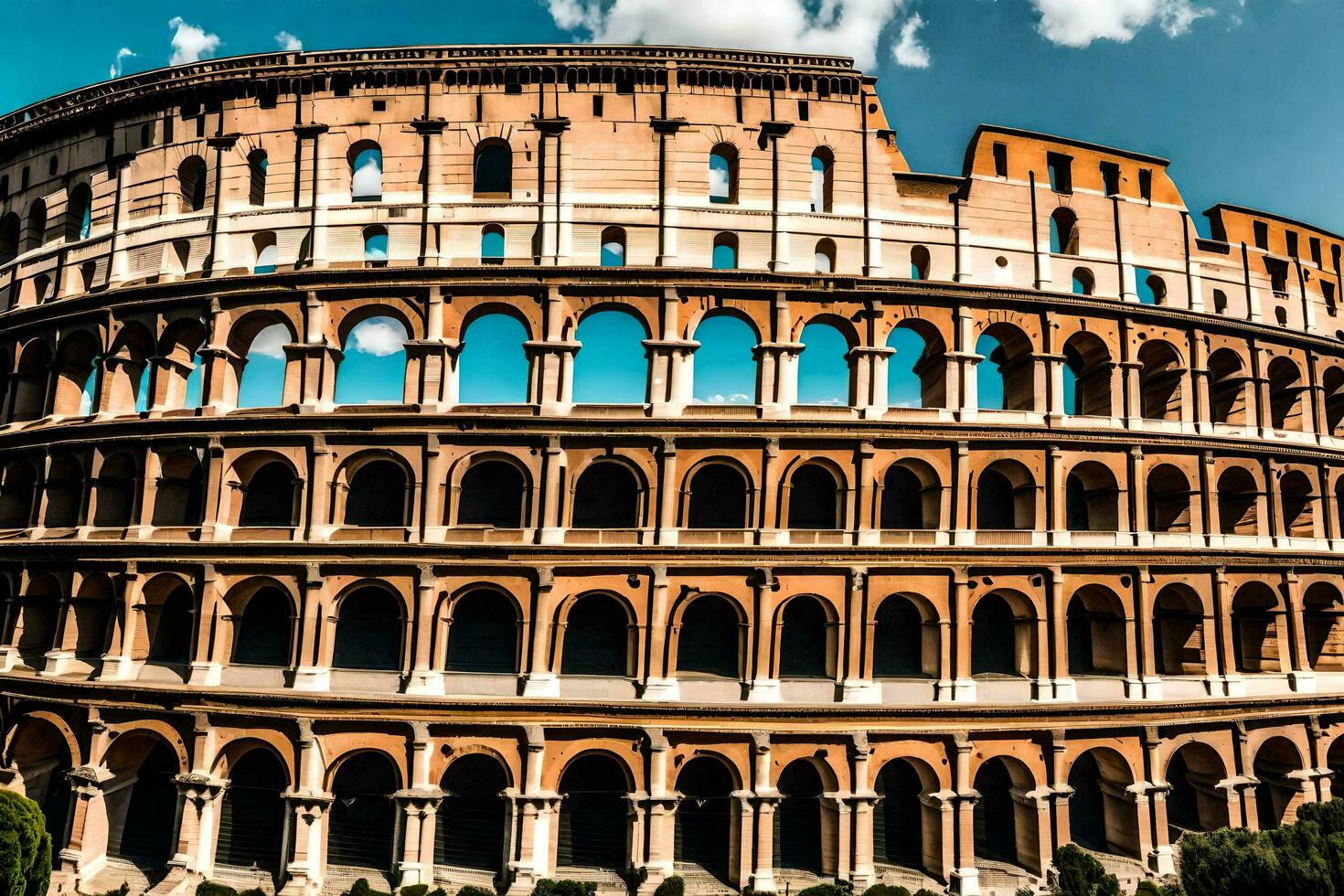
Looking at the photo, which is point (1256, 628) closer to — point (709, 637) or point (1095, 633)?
point (1095, 633)

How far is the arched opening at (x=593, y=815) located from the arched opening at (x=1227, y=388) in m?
24.6

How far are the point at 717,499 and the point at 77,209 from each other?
84.8 feet

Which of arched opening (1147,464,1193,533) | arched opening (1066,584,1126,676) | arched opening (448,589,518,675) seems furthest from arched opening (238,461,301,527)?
arched opening (1147,464,1193,533)

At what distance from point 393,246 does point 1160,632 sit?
92.4 ft

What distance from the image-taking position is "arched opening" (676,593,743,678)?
23906 millimetres

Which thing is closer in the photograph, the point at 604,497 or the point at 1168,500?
the point at 604,497

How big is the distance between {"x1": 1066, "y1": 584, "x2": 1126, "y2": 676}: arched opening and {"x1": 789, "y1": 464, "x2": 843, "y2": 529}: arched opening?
8236 millimetres

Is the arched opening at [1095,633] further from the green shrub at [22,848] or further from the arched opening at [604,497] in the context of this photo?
the green shrub at [22,848]

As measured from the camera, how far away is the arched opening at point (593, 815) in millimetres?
22625

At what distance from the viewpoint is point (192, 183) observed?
2723cm

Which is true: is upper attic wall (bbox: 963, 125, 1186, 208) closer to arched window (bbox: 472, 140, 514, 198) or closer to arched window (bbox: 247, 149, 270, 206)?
arched window (bbox: 472, 140, 514, 198)

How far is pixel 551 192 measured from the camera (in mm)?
24703

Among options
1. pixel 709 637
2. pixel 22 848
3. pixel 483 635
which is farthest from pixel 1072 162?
pixel 22 848

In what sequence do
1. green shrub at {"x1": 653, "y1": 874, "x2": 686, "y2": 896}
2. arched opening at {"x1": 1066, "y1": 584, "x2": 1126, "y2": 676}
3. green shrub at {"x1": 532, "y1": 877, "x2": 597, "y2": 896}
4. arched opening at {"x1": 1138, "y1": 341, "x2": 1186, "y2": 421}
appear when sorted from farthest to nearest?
arched opening at {"x1": 1138, "y1": 341, "x2": 1186, "y2": 421} → arched opening at {"x1": 1066, "y1": 584, "x2": 1126, "y2": 676} → green shrub at {"x1": 653, "y1": 874, "x2": 686, "y2": 896} → green shrub at {"x1": 532, "y1": 877, "x2": 597, "y2": 896}
